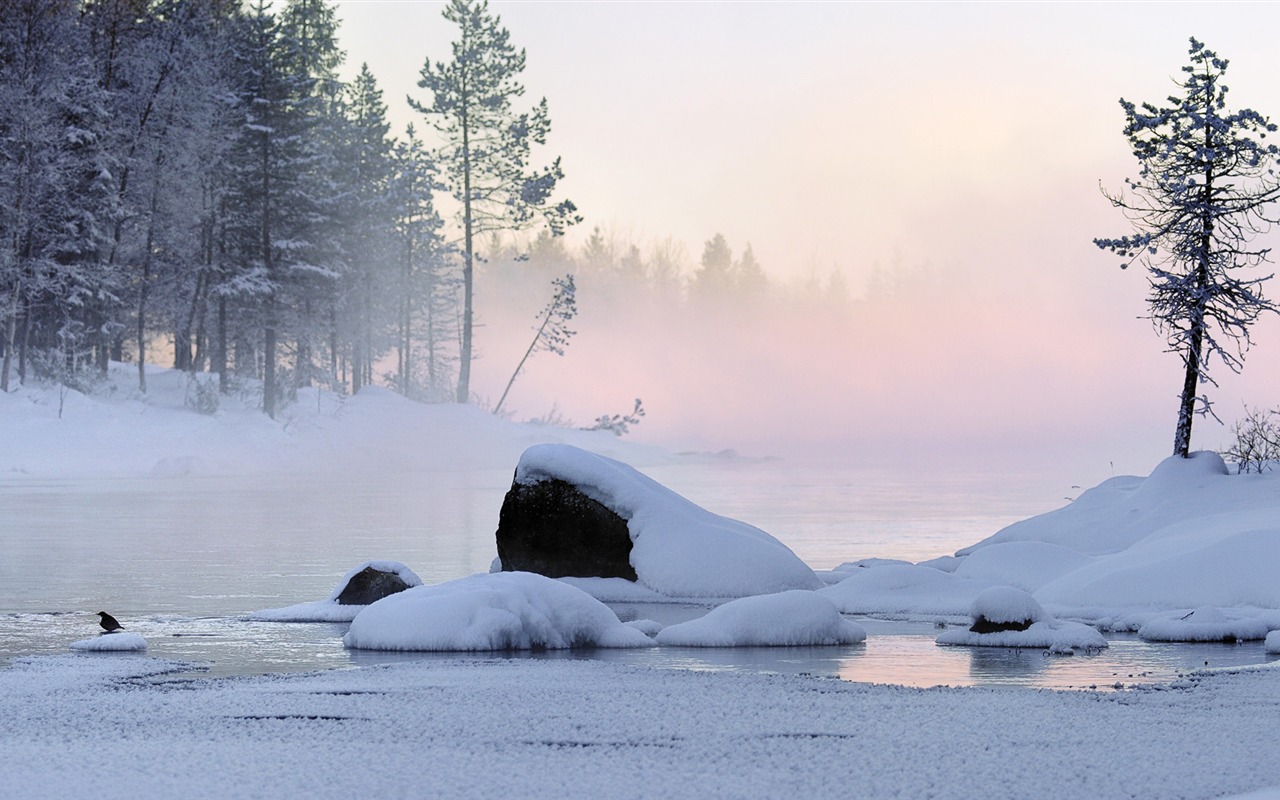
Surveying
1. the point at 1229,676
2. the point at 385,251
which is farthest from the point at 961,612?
the point at 385,251

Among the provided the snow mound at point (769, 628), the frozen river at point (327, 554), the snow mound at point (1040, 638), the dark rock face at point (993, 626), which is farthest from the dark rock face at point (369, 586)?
the dark rock face at point (993, 626)

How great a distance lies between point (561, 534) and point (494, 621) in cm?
472

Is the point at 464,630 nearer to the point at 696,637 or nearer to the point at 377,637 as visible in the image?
the point at 377,637

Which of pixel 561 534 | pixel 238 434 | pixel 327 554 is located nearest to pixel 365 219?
pixel 238 434

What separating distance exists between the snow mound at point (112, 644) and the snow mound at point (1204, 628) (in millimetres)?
7843

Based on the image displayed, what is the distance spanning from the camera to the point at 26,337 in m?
41.9

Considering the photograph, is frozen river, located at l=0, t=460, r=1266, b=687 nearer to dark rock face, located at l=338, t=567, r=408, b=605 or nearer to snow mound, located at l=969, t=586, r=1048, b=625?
snow mound, located at l=969, t=586, r=1048, b=625

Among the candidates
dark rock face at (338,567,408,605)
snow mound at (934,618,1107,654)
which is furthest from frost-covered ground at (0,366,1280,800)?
dark rock face at (338,567,408,605)

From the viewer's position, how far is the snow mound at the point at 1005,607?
35.8 feet

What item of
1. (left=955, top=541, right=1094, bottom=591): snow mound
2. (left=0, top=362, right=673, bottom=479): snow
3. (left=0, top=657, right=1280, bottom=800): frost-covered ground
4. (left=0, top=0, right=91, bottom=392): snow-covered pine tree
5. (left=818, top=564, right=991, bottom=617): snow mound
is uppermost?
(left=0, top=0, right=91, bottom=392): snow-covered pine tree

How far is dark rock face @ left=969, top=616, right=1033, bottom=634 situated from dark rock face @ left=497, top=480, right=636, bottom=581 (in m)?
4.69

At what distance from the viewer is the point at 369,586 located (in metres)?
12.6

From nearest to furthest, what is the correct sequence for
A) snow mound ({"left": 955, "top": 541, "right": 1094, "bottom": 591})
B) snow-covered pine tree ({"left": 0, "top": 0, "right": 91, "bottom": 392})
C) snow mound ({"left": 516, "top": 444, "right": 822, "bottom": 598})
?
snow mound ({"left": 516, "top": 444, "right": 822, "bottom": 598}) < snow mound ({"left": 955, "top": 541, "right": 1094, "bottom": 591}) < snow-covered pine tree ({"left": 0, "top": 0, "right": 91, "bottom": 392})

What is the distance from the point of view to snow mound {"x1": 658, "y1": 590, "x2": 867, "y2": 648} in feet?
34.8
